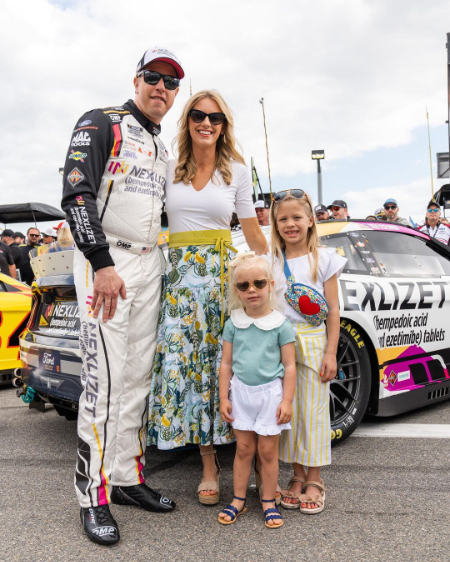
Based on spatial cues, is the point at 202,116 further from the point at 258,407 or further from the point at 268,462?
the point at 268,462

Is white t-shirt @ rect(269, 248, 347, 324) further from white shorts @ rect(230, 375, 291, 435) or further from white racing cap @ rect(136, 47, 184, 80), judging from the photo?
white racing cap @ rect(136, 47, 184, 80)

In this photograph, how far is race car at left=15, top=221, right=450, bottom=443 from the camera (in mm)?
3143

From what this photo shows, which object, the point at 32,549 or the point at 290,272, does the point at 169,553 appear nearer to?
the point at 32,549

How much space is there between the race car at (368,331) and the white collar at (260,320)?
2.55 ft

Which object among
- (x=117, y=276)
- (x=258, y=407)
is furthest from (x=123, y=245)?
(x=258, y=407)

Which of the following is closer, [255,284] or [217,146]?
[255,284]

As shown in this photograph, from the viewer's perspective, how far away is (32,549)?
206 centimetres

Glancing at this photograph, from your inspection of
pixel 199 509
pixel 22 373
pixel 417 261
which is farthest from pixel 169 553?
pixel 417 261

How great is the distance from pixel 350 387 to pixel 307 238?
3.69ft

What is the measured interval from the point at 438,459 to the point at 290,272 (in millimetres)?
1449

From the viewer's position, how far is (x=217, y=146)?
8.85 ft

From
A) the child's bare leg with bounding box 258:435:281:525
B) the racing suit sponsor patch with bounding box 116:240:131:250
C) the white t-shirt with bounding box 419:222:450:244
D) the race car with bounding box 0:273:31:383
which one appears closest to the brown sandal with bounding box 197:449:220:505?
the child's bare leg with bounding box 258:435:281:525

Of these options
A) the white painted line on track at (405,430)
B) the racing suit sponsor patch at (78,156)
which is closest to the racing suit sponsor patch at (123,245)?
the racing suit sponsor patch at (78,156)

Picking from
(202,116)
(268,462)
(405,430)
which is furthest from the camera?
(405,430)
